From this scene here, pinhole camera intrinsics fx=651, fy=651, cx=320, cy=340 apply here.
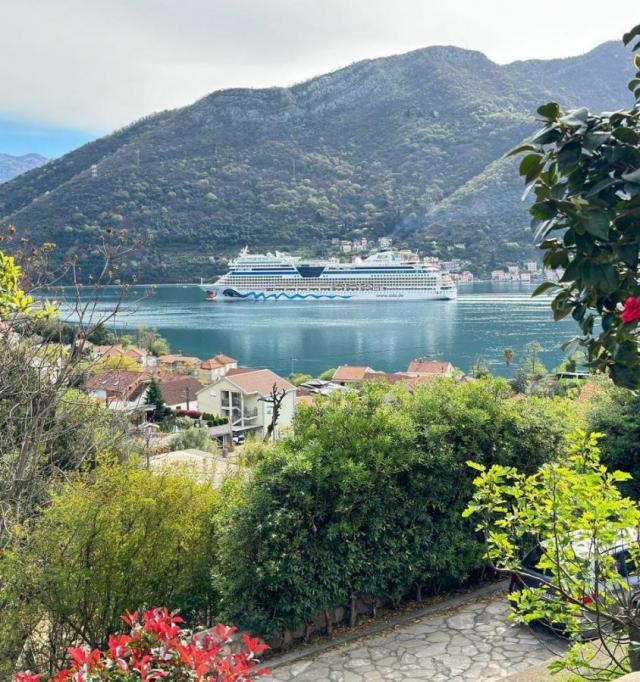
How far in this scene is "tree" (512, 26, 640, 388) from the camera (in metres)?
1.23

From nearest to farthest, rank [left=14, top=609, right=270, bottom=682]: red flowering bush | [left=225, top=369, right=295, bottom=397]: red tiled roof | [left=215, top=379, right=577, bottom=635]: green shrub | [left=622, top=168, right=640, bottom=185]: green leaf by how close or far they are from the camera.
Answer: [left=622, top=168, right=640, bottom=185]: green leaf < [left=14, top=609, right=270, bottom=682]: red flowering bush < [left=215, top=379, right=577, bottom=635]: green shrub < [left=225, top=369, right=295, bottom=397]: red tiled roof

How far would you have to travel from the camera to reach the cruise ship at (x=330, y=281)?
65625 mm

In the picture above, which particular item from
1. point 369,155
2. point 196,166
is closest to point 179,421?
point 196,166

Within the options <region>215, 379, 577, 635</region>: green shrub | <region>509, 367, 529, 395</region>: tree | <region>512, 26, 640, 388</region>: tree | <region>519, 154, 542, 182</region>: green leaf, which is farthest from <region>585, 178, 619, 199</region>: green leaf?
<region>509, 367, 529, 395</region>: tree

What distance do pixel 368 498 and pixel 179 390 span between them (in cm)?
2067

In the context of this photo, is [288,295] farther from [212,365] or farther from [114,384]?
[114,384]

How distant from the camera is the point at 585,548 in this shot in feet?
7.87

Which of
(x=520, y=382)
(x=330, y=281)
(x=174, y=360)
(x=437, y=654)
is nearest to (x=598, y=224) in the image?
(x=437, y=654)

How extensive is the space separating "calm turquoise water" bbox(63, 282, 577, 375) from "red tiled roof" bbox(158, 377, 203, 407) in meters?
→ 7.98

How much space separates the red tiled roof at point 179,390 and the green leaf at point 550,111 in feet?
72.0

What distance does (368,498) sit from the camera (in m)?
3.99

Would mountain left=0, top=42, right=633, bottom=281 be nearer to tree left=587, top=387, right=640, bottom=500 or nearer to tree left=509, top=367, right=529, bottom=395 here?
tree left=509, top=367, right=529, bottom=395

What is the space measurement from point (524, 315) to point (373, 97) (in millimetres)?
92751

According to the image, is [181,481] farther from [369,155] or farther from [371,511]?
[369,155]
